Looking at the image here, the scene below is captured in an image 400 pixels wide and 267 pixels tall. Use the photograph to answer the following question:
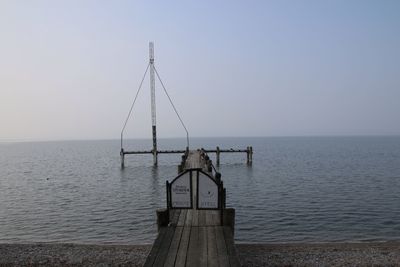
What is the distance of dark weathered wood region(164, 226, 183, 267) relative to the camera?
856 cm

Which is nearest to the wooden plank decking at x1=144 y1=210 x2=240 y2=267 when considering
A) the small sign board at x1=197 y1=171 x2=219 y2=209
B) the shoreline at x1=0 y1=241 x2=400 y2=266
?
the small sign board at x1=197 y1=171 x2=219 y2=209

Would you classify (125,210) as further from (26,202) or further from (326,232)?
(326,232)

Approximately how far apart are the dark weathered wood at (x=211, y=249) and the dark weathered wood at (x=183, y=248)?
1.68 ft

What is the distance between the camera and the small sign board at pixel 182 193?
38.4ft

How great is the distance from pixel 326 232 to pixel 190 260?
39.3 feet

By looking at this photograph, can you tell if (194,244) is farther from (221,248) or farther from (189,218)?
(189,218)

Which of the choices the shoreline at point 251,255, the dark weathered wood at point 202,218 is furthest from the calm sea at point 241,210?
the dark weathered wood at point 202,218

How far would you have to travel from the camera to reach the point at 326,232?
18.8 metres

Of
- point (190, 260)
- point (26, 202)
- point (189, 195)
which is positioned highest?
point (189, 195)

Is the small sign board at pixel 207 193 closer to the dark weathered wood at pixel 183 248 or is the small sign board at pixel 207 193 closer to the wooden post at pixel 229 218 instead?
the wooden post at pixel 229 218

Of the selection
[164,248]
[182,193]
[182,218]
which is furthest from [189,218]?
[164,248]

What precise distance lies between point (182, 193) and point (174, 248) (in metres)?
2.52

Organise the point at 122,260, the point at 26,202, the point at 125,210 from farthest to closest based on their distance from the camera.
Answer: the point at 26,202 < the point at 125,210 < the point at 122,260

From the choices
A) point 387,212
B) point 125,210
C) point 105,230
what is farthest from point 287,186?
point 105,230
